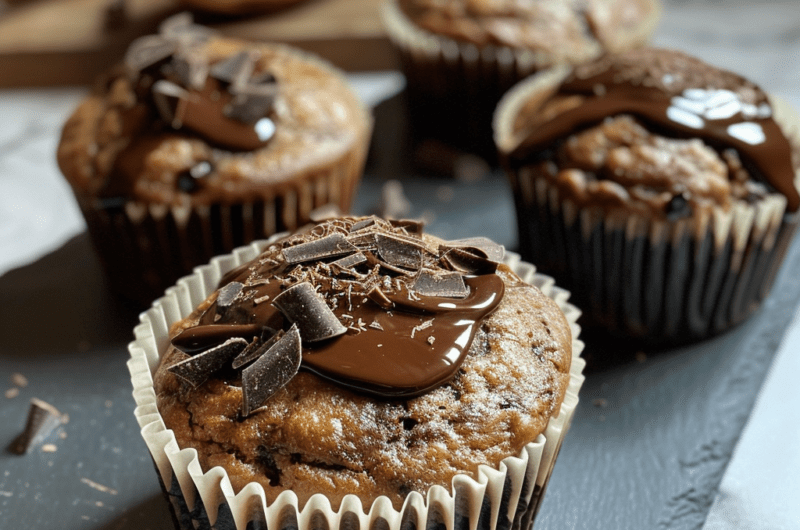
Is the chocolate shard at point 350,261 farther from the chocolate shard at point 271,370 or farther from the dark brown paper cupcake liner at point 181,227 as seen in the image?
the dark brown paper cupcake liner at point 181,227

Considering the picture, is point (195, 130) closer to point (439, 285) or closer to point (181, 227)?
point (181, 227)

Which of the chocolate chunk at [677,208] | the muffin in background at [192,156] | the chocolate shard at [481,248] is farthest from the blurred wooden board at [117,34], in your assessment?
the chocolate shard at [481,248]

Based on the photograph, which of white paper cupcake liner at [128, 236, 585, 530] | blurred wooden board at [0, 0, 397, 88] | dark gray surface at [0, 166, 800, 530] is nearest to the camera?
white paper cupcake liner at [128, 236, 585, 530]

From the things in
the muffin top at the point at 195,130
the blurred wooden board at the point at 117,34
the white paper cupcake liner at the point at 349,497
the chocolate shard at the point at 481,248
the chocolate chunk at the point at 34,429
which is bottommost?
the chocolate chunk at the point at 34,429

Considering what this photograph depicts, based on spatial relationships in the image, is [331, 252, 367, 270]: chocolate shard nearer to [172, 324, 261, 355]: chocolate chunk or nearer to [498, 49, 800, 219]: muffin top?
[172, 324, 261, 355]: chocolate chunk

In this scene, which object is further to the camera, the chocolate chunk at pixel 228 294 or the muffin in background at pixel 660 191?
the muffin in background at pixel 660 191

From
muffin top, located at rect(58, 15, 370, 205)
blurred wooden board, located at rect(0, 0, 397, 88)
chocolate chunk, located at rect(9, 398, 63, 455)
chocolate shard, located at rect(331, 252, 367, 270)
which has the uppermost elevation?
chocolate shard, located at rect(331, 252, 367, 270)

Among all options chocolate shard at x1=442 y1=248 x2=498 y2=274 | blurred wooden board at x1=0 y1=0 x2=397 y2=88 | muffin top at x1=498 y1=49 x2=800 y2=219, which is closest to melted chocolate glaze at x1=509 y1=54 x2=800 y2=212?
muffin top at x1=498 y1=49 x2=800 y2=219
